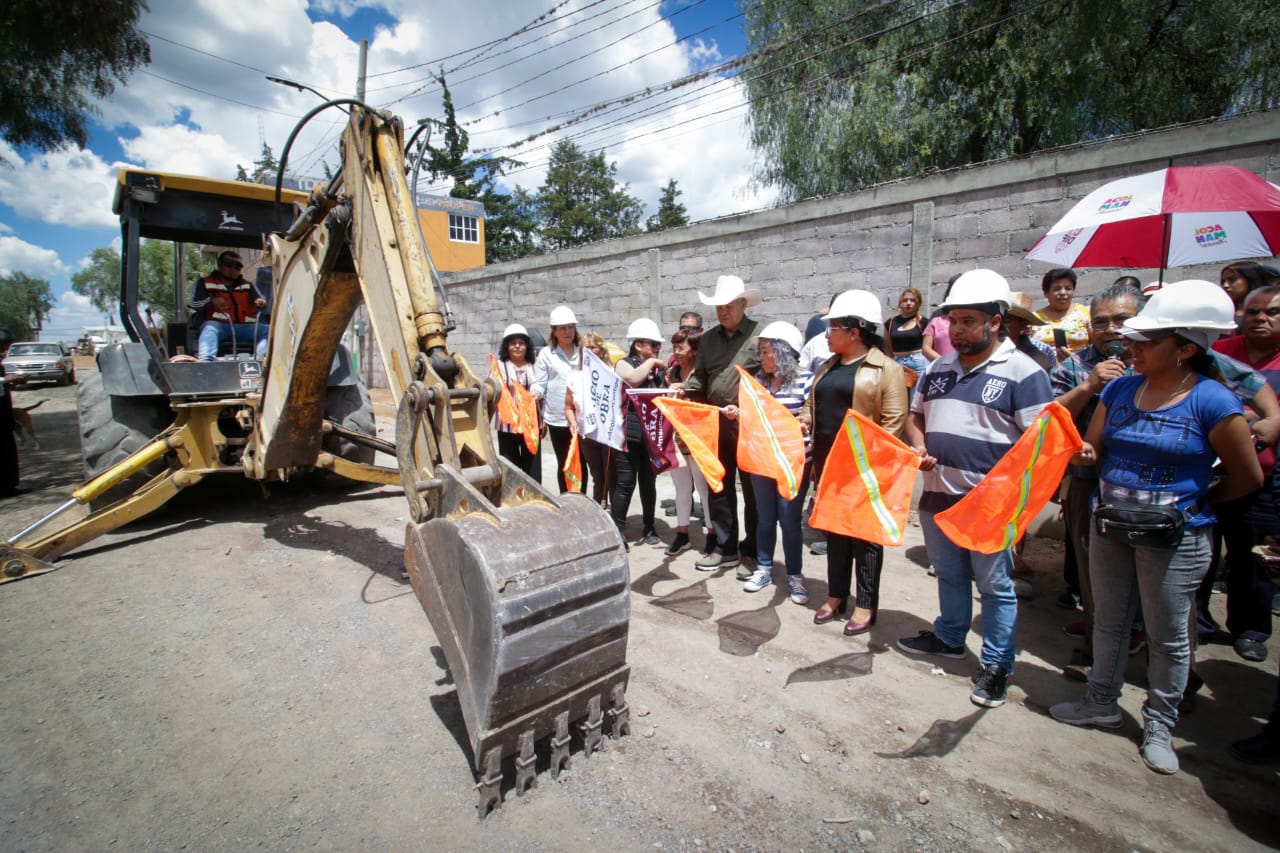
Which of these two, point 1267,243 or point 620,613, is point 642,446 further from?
point 1267,243

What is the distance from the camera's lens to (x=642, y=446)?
5.07 meters

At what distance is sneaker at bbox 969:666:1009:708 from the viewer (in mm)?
2906

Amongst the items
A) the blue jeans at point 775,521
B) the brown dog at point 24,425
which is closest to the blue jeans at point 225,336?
the blue jeans at point 775,521

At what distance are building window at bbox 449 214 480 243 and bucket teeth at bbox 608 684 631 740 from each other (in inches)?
1412

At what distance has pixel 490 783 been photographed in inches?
84.6

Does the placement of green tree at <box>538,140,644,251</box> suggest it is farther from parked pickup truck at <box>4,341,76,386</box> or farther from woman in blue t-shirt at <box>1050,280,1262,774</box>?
woman in blue t-shirt at <box>1050,280,1262,774</box>

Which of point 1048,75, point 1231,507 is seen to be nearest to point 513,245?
point 1048,75

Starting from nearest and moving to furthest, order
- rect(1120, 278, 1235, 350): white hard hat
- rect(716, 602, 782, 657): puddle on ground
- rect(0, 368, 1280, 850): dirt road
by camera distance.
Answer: rect(0, 368, 1280, 850): dirt road
rect(1120, 278, 1235, 350): white hard hat
rect(716, 602, 782, 657): puddle on ground

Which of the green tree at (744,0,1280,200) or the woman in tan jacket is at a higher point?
the green tree at (744,0,1280,200)

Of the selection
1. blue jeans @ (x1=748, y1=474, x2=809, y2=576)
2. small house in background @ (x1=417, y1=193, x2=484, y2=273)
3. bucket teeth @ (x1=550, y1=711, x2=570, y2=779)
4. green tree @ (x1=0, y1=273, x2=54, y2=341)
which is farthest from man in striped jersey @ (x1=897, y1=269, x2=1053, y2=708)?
green tree @ (x1=0, y1=273, x2=54, y2=341)

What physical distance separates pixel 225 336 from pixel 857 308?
5.62 meters

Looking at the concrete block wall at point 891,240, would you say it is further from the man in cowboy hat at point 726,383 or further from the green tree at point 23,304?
the green tree at point 23,304

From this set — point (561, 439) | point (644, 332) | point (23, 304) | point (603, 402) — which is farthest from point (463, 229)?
point (23, 304)

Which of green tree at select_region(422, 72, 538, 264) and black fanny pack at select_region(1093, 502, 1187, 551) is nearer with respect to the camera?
black fanny pack at select_region(1093, 502, 1187, 551)
